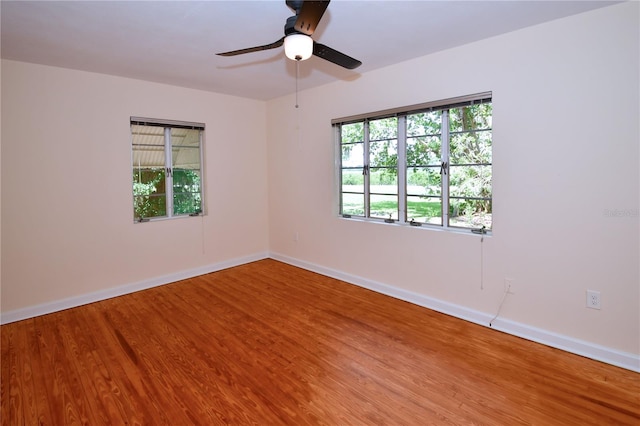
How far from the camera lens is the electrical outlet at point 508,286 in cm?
284

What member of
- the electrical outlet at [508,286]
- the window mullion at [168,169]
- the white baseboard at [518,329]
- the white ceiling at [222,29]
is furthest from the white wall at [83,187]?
the electrical outlet at [508,286]

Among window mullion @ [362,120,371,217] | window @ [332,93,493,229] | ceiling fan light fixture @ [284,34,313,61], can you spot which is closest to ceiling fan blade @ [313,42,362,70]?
ceiling fan light fixture @ [284,34,313,61]

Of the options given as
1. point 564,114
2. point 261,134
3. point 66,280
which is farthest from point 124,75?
point 564,114

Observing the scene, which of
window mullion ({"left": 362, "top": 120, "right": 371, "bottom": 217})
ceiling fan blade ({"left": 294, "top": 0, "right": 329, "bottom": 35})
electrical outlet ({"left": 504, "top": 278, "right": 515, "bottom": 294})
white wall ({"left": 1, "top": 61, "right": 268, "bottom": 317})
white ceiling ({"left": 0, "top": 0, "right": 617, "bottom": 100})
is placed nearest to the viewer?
ceiling fan blade ({"left": 294, "top": 0, "right": 329, "bottom": 35})

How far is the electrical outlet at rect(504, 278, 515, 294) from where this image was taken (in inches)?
112

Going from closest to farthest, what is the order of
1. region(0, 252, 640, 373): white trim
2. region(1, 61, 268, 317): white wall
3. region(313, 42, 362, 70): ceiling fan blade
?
region(313, 42, 362, 70): ceiling fan blade < region(0, 252, 640, 373): white trim < region(1, 61, 268, 317): white wall

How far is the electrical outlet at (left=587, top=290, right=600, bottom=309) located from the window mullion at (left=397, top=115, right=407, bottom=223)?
1.67m

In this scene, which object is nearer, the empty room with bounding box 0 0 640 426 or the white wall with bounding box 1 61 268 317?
the empty room with bounding box 0 0 640 426

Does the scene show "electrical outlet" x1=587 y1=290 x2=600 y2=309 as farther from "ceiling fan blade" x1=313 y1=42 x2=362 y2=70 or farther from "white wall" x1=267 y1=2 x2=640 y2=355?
"ceiling fan blade" x1=313 y1=42 x2=362 y2=70

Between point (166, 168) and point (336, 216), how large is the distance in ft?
7.43

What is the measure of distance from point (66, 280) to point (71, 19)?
8.31ft

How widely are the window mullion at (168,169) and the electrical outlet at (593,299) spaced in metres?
4.38

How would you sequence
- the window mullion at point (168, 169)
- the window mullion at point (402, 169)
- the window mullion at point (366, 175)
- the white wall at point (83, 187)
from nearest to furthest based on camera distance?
Answer: the white wall at point (83, 187) < the window mullion at point (402, 169) < the window mullion at point (366, 175) < the window mullion at point (168, 169)

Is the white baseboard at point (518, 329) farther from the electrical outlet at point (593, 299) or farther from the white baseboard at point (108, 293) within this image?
the white baseboard at point (108, 293)
